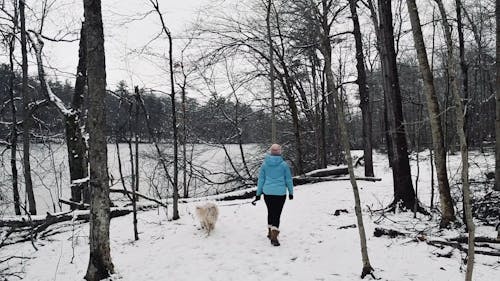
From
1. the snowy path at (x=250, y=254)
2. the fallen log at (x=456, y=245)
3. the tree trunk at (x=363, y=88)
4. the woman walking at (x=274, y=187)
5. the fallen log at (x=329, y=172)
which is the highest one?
the tree trunk at (x=363, y=88)

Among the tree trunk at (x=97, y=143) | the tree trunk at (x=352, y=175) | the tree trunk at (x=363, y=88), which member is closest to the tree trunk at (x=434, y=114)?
the tree trunk at (x=352, y=175)

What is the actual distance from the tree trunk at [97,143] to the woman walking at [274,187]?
2748 millimetres

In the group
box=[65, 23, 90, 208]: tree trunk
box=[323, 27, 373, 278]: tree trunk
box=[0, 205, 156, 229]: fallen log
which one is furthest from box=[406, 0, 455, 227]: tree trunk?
box=[65, 23, 90, 208]: tree trunk

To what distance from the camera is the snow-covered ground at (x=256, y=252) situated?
506 centimetres

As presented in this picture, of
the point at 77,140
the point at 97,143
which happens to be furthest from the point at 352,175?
the point at 77,140

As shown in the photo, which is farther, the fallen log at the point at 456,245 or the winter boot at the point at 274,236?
the winter boot at the point at 274,236

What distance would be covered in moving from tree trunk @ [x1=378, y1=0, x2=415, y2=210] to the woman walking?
2.85 meters

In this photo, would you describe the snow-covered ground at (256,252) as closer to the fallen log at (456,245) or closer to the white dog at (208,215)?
the fallen log at (456,245)

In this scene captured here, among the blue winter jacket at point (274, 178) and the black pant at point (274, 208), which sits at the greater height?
the blue winter jacket at point (274, 178)

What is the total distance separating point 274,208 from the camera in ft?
21.5

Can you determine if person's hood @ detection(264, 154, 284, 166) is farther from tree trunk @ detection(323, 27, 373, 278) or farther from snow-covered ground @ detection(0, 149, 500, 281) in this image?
tree trunk @ detection(323, 27, 373, 278)

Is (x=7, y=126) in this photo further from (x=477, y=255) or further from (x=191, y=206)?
(x=477, y=255)

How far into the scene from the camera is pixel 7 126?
47.7 ft

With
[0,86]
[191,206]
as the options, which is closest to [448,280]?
[191,206]
